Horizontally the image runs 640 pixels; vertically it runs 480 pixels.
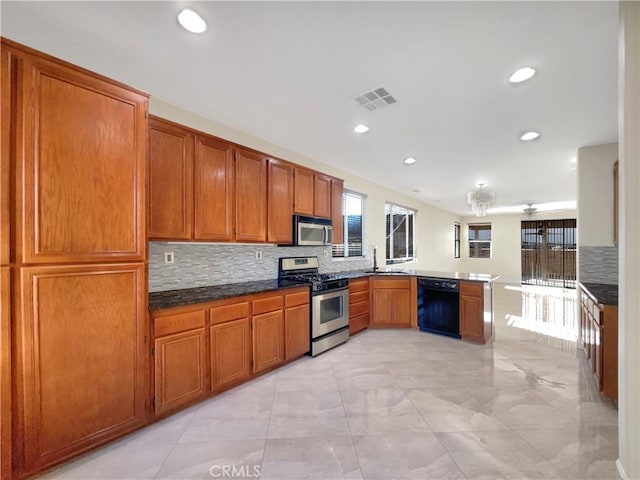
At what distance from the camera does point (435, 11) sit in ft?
5.37

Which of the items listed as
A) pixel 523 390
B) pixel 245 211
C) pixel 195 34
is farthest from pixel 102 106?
pixel 523 390

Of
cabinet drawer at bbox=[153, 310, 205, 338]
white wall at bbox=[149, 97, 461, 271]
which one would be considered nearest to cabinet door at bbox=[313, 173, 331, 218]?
white wall at bbox=[149, 97, 461, 271]

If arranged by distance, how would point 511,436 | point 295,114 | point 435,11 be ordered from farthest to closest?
point 295,114 < point 511,436 < point 435,11

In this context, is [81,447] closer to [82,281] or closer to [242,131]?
[82,281]

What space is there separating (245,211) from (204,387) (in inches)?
66.9

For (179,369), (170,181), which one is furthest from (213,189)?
(179,369)

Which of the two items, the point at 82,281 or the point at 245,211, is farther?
the point at 245,211

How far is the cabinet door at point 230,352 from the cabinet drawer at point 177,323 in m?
0.17

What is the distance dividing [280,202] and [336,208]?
1192mm

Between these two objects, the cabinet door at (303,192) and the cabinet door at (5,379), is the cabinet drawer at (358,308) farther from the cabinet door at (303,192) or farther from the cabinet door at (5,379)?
the cabinet door at (5,379)

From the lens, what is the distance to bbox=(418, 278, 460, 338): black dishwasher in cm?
406

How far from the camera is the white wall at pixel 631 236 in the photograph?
148 cm

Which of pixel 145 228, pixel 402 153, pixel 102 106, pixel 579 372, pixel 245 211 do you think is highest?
pixel 402 153

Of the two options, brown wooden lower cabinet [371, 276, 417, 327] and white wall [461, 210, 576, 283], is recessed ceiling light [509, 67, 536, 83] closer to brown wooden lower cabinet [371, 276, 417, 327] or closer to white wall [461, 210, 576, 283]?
brown wooden lower cabinet [371, 276, 417, 327]
